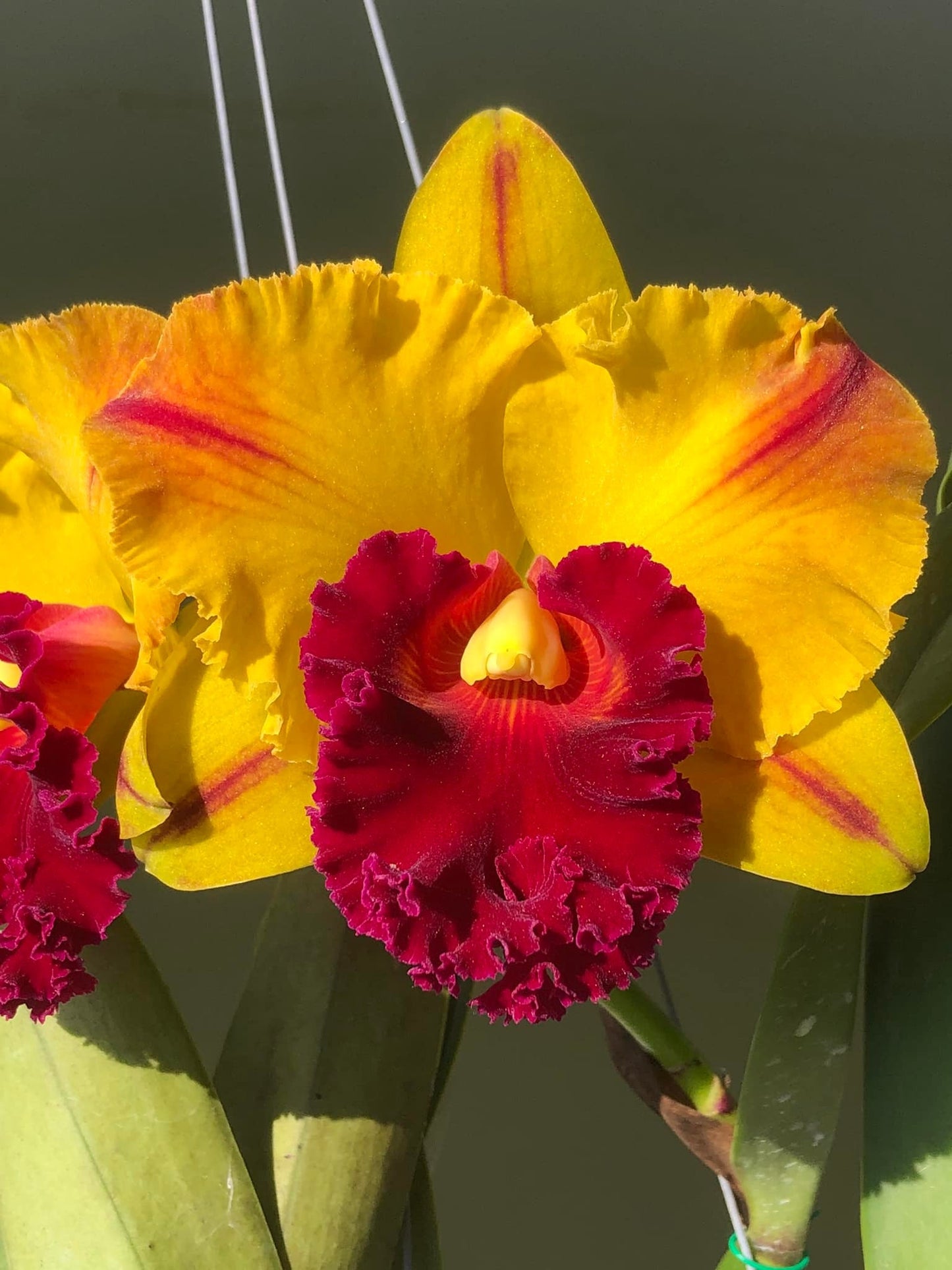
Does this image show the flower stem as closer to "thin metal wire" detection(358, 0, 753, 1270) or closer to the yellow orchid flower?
"thin metal wire" detection(358, 0, 753, 1270)

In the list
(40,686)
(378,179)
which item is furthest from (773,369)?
(378,179)

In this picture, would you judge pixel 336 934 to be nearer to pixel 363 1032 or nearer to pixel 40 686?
pixel 363 1032

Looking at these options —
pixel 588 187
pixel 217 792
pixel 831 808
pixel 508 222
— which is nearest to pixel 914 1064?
pixel 831 808

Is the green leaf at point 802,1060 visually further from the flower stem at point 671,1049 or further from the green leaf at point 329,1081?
the green leaf at point 329,1081

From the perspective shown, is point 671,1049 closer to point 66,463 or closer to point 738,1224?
point 738,1224

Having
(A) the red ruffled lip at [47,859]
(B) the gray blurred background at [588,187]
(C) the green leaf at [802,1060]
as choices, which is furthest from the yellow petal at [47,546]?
(B) the gray blurred background at [588,187]

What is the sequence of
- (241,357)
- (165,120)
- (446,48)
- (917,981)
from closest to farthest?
1. (241,357)
2. (917,981)
3. (165,120)
4. (446,48)

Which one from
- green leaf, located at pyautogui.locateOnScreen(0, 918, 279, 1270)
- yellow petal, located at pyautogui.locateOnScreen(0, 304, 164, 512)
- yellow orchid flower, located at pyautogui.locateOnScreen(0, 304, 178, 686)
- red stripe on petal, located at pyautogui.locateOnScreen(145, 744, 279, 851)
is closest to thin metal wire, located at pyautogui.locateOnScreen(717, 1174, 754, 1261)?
green leaf, located at pyautogui.locateOnScreen(0, 918, 279, 1270)

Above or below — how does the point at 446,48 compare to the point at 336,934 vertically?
above
